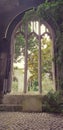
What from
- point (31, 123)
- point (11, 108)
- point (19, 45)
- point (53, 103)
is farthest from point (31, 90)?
point (31, 123)

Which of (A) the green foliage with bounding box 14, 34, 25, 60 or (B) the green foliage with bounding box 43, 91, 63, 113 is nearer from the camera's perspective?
(B) the green foliage with bounding box 43, 91, 63, 113

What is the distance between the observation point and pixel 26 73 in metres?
6.11

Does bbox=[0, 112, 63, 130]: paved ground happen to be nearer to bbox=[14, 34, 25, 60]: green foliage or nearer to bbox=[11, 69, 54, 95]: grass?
bbox=[11, 69, 54, 95]: grass

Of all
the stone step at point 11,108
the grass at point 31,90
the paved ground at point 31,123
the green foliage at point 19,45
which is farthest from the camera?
the green foliage at point 19,45

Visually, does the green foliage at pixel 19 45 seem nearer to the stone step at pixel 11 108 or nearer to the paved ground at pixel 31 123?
the stone step at pixel 11 108

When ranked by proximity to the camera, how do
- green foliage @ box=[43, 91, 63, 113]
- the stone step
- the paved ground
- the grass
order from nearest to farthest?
the paved ground → green foliage @ box=[43, 91, 63, 113] → the stone step → the grass

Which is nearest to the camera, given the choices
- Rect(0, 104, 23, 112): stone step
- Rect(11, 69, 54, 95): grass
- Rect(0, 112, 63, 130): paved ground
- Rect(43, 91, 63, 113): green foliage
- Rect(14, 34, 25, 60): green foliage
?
Rect(0, 112, 63, 130): paved ground

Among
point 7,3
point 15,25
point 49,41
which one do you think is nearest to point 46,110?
point 49,41

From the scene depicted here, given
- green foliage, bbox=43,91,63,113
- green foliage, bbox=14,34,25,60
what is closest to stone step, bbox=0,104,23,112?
green foliage, bbox=43,91,63,113

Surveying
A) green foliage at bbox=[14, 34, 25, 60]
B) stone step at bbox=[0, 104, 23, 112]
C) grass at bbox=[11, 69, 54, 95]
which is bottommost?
stone step at bbox=[0, 104, 23, 112]

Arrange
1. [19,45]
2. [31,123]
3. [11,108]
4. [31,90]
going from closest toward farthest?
[31,123] < [11,108] < [31,90] < [19,45]

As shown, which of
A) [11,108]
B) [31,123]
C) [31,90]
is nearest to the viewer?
[31,123]

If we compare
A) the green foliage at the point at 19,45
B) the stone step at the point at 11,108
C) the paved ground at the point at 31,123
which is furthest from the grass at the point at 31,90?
the paved ground at the point at 31,123

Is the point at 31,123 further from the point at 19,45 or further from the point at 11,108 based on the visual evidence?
the point at 19,45
